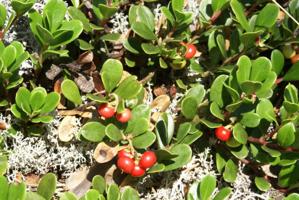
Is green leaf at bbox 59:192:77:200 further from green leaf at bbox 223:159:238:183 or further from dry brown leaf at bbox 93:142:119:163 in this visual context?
green leaf at bbox 223:159:238:183

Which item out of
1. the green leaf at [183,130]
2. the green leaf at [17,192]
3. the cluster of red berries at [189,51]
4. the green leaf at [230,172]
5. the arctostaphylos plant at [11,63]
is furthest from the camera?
the cluster of red berries at [189,51]

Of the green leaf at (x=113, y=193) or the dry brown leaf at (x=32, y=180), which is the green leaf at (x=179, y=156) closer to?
the green leaf at (x=113, y=193)

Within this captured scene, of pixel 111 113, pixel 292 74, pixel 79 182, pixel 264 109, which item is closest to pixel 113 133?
pixel 111 113

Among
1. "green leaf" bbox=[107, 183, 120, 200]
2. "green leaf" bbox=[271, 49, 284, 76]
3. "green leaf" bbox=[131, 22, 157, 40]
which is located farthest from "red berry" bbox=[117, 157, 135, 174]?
"green leaf" bbox=[271, 49, 284, 76]

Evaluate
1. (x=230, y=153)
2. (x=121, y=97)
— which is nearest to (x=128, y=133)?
(x=121, y=97)

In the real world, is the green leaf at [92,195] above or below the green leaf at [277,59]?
below

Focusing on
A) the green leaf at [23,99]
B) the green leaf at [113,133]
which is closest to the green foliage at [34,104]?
the green leaf at [23,99]
